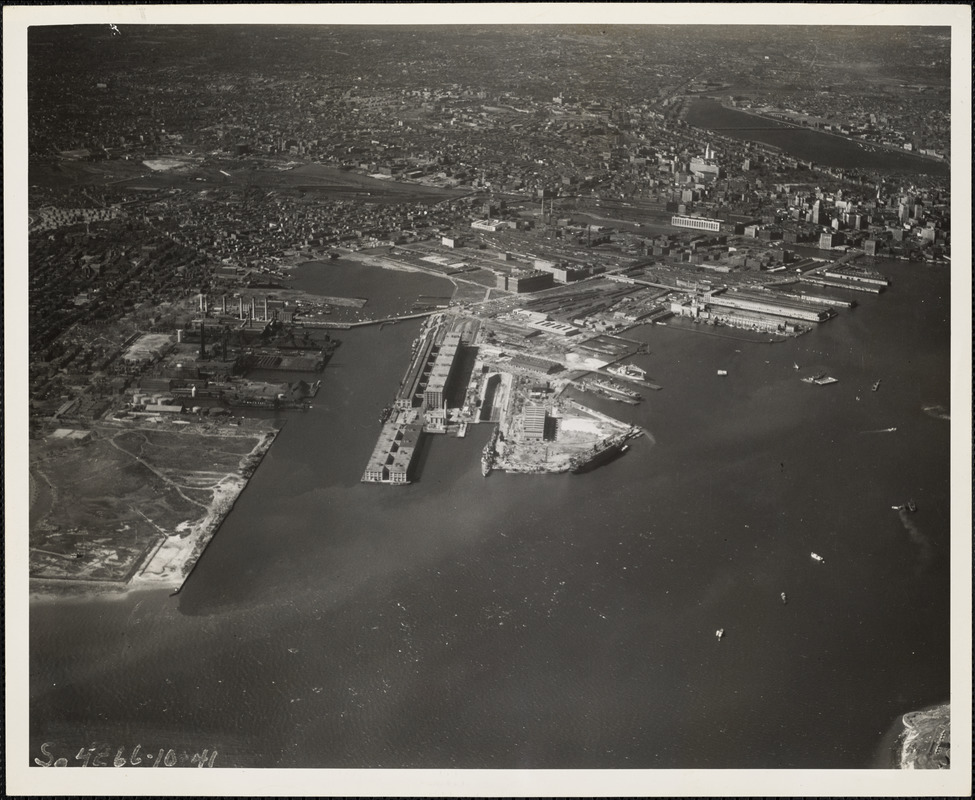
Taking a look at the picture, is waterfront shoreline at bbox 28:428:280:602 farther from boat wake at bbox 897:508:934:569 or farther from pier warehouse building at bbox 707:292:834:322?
pier warehouse building at bbox 707:292:834:322

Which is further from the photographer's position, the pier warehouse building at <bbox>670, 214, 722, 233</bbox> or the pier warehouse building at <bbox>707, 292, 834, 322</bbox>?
the pier warehouse building at <bbox>670, 214, 722, 233</bbox>

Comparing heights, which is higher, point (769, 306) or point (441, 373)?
point (769, 306)

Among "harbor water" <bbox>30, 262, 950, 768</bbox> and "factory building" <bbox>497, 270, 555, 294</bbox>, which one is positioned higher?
"factory building" <bbox>497, 270, 555, 294</bbox>

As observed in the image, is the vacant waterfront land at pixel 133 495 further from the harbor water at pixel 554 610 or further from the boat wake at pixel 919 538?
the boat wake at pixel 919 538

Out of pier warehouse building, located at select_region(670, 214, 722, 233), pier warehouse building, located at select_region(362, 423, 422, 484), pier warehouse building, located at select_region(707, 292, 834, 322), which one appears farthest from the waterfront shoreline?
pier warehouse building, located at select_region(670, 214, 722, 233)

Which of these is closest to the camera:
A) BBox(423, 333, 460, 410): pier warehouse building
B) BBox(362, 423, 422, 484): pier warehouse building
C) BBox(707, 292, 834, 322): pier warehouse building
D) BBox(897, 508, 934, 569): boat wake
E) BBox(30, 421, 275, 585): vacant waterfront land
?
BBox(30, 421, 275, 585): vacant waterfront land

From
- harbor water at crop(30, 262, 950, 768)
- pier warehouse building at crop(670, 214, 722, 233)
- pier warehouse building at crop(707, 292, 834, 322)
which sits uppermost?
pier warehouse building at crop(670, 214, 722, 233)

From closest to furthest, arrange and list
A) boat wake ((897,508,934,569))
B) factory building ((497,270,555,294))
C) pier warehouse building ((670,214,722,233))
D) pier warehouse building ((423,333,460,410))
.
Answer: boat wake ((897,508,934,569)), pier warehouse building ((423,333,460,410)), factory building ((497,270,555,294)), pier warehouse building ((670,214,722,233))

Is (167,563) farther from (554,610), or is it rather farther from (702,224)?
(702,224)

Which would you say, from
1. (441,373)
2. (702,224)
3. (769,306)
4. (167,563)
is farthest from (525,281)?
(167,563)
